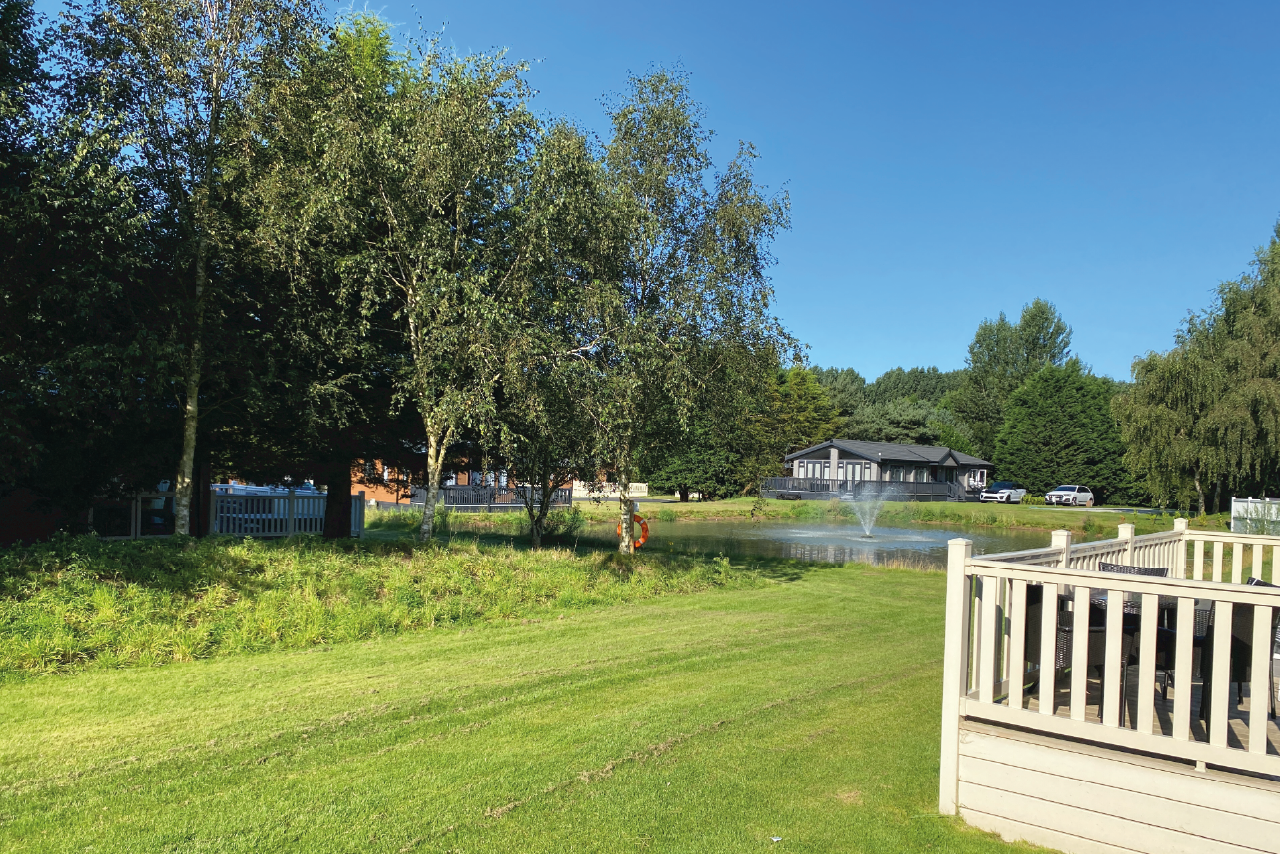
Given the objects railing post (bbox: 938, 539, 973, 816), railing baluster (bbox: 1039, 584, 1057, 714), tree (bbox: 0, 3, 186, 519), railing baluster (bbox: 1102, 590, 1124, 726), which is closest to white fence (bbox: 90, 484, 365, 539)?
tree (bbox: 0, 3, 186, 519)

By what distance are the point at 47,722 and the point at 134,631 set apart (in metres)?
2.40

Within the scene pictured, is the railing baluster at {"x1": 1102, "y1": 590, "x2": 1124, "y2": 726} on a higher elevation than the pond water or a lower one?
higher

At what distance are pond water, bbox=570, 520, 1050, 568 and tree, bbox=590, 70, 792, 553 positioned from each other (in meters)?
5.35

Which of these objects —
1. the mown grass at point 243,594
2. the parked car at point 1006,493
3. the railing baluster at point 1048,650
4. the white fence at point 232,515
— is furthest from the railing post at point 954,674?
the parked car at point 1006,493

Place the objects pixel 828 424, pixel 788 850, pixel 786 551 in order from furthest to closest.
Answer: pixel 828 424
pixel 786 551
pixel 788 850

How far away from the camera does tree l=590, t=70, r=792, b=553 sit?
14438 millimetres

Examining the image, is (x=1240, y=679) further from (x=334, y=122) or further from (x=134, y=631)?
(x=334, y=122)

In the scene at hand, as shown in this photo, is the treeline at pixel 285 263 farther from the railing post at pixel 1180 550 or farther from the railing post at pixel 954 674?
the railing post at pixel 954 674

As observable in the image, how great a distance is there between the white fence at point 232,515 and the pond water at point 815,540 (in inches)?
255

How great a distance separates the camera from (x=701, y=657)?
8.47 meters

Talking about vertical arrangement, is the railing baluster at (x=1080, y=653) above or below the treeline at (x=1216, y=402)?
below

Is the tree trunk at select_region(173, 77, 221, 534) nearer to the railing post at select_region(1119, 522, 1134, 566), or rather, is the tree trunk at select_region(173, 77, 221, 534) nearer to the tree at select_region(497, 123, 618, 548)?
the tree at select_region(497, 123, 618, 548)

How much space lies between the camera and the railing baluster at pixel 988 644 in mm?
4578

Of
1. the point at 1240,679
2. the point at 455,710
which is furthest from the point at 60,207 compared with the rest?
the point at 1240,679
